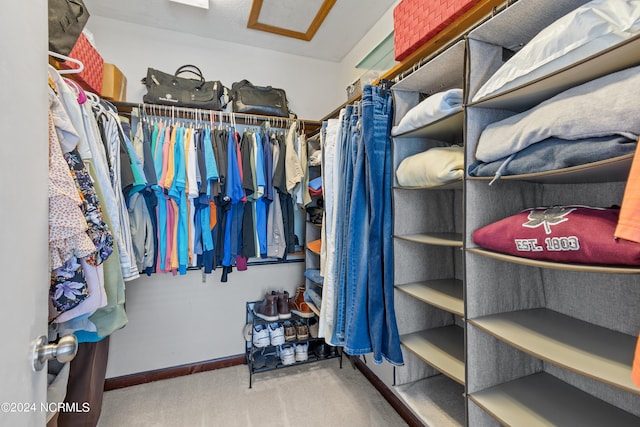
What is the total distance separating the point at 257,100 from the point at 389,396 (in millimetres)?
2370

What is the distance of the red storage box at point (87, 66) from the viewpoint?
1455mm

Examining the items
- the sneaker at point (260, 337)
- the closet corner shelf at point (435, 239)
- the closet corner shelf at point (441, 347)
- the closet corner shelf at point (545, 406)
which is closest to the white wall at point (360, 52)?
the closet corner shelf at point (435, 239)

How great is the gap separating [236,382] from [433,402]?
1.47 meters

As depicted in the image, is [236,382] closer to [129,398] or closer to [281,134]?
[129,398]

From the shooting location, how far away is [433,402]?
4.36 feet

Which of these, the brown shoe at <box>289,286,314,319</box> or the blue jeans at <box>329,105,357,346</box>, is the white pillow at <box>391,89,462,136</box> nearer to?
the blue jeans at <box>329,105,357,346</box>

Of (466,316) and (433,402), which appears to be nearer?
(466,316)

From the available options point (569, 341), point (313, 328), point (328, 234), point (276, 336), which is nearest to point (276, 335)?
point (276, 336)

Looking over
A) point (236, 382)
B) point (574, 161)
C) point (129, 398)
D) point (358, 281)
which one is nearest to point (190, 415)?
point (236, 382)

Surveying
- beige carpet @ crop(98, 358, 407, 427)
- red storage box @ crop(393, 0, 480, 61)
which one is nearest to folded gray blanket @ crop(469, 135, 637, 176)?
red storage box @ crop(393, 0, 480, 61)

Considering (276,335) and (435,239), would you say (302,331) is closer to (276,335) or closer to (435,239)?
(276,335)

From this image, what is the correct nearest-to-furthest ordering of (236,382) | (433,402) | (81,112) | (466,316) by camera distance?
1. (466,316)
2. (81,112)
3. (433,402)
4. (236,382)

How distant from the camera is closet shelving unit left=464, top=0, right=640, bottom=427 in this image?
829 mm

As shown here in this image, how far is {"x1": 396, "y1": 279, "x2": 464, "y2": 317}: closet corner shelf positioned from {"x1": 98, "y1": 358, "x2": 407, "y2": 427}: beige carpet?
3.22ft
